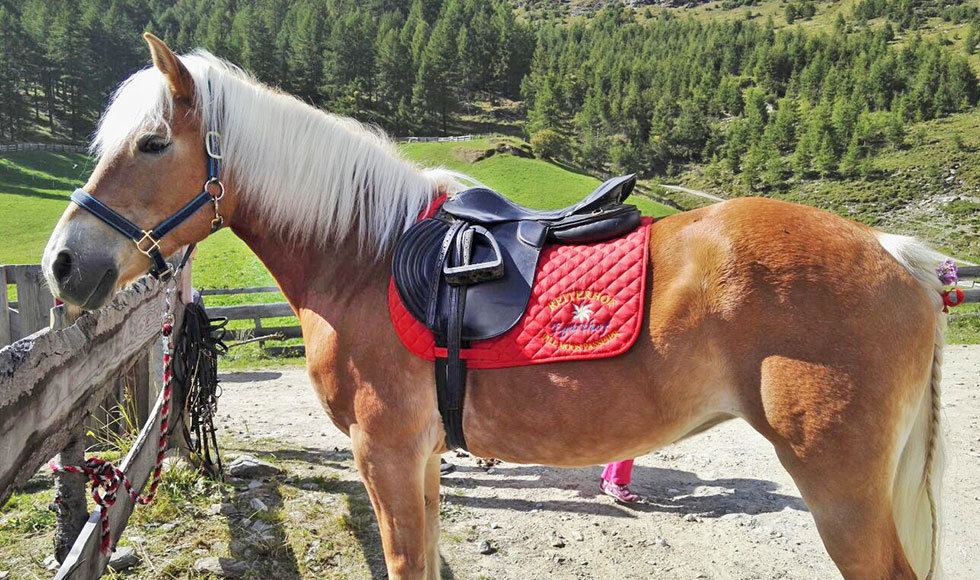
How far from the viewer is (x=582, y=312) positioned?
2236mm

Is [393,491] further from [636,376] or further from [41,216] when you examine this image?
[41,216]

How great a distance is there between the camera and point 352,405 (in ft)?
8.30

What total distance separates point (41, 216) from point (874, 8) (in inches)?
6456

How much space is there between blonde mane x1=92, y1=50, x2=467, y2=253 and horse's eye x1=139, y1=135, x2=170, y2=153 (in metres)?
0.19

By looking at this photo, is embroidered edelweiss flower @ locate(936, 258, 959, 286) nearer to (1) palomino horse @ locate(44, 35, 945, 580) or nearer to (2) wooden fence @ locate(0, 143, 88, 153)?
(1) palomino horse @ locate(44, 35, 945, 580)

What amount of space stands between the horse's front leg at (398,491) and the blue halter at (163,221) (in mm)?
1103

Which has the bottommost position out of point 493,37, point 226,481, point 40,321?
point 226,481

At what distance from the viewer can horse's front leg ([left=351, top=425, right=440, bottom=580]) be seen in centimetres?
249

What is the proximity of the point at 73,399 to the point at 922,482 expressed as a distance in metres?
3.63

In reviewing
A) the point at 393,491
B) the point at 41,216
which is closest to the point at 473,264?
the point at 393,491

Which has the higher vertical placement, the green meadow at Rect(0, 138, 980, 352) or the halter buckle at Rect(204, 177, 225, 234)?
the halter buckle at Rect(204, 177, 225, 234)

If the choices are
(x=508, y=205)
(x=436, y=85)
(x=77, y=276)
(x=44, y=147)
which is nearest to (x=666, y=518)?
(x=508, y=205)

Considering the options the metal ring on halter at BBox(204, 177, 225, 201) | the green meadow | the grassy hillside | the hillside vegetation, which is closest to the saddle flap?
the metal ring on halter at BBox(204, 177, 225, 201)

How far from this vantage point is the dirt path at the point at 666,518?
12.1 feet
